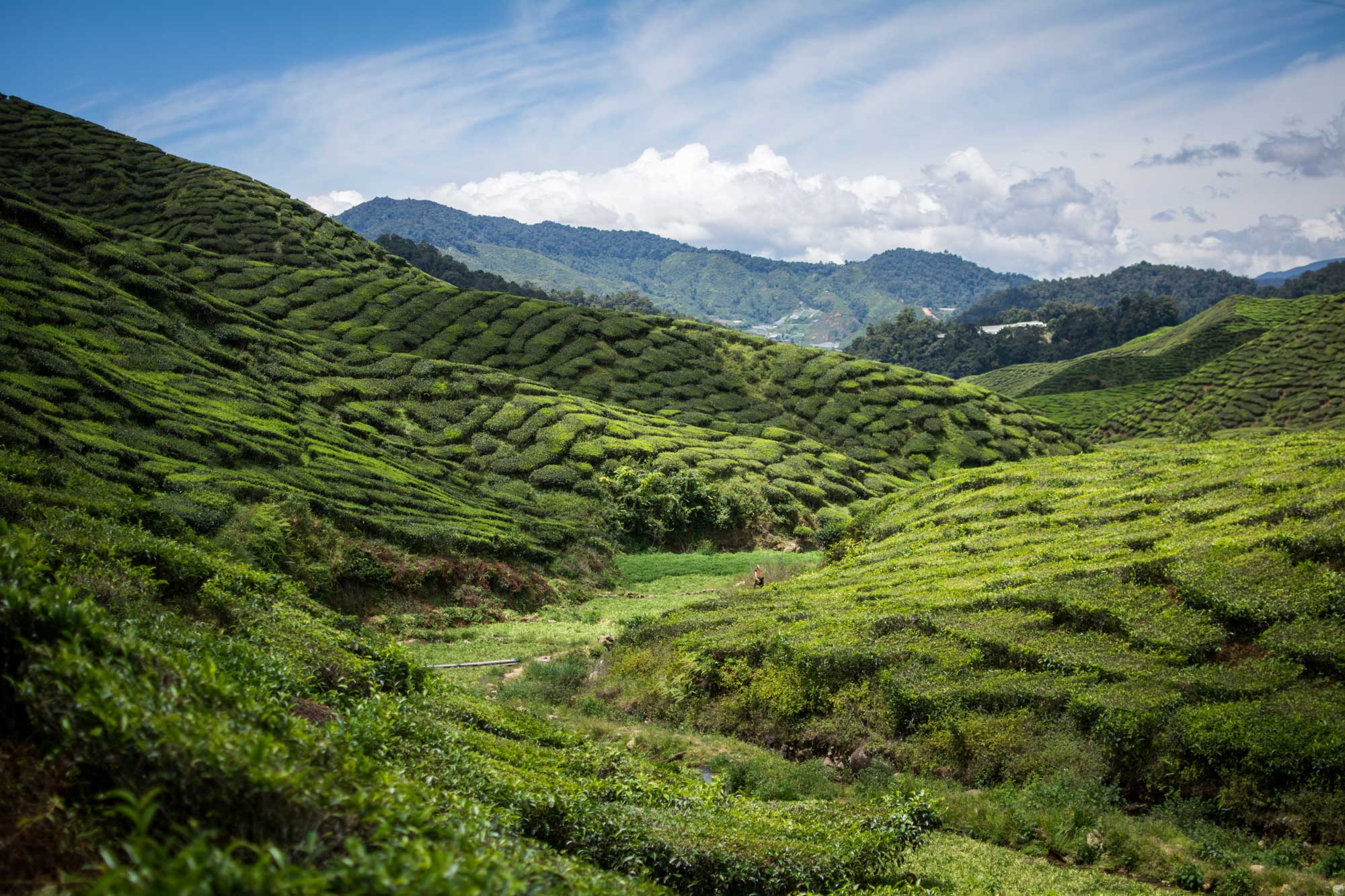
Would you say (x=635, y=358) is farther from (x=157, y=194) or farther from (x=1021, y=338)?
(x=1021, y=338)

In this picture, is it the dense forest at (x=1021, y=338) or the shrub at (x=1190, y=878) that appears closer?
the shrub at (x=1190, y=878)

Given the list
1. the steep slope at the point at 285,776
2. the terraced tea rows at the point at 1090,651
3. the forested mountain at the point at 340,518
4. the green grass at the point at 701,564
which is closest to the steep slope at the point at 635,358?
the forested mountain at the point at 340,518

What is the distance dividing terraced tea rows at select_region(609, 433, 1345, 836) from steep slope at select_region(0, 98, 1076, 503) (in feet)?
83.6

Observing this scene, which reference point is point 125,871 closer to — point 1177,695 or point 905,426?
point 1177,695

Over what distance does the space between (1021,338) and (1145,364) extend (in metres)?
43.5

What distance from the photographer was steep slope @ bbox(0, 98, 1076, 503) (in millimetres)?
53688

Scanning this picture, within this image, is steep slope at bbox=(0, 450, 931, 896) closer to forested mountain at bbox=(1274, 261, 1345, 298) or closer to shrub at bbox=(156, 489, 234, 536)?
Result: shrub at bbox=(156, 489, 234, 536)

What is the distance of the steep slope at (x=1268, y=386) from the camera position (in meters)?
74.6

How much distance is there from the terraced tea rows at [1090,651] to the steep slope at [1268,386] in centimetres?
6491

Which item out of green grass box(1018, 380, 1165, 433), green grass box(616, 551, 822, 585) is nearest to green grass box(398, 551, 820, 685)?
green grass box(616, 551, 822, 585)

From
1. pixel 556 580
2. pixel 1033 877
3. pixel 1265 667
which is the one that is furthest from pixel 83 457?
pixel 1265 667

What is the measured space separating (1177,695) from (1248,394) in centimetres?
8758

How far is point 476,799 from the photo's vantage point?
22.2ft

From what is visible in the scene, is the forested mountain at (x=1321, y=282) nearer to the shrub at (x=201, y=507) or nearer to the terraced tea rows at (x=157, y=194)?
A: the terraced tea rows at (x=157, y=194)
